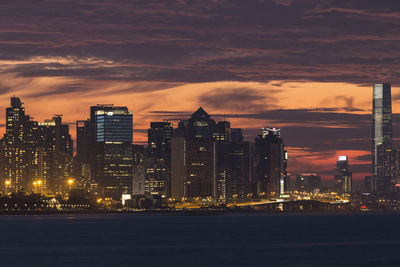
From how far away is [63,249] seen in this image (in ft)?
480

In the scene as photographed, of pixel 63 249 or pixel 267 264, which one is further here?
pixel 63 249

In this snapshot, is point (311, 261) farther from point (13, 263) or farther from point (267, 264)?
point (13, 263)

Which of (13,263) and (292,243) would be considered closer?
(13,263)

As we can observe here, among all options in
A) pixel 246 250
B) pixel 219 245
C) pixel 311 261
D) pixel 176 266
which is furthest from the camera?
pixel 219 245

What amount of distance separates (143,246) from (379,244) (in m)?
48.7

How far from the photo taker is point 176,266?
11406cm

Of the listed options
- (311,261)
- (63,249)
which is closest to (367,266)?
(311,261)

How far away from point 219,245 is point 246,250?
13231 millimetres

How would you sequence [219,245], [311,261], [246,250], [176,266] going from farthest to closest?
1. [219,245]
2. [246,250]
3. [311,261]
4. [176,266]

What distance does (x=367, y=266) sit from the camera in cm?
11519

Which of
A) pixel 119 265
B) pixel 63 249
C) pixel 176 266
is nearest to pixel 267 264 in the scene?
pixel 176 266

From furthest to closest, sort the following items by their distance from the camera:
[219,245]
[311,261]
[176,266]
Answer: [219,245], [311,261], [176,266]

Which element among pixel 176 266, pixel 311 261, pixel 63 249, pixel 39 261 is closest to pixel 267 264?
pixel 311 261

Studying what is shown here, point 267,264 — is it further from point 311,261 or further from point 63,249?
point 63,249
